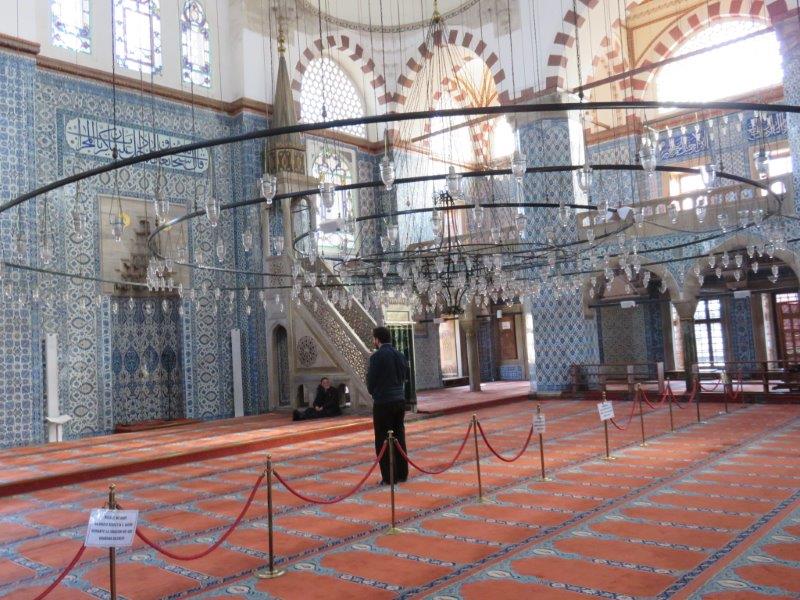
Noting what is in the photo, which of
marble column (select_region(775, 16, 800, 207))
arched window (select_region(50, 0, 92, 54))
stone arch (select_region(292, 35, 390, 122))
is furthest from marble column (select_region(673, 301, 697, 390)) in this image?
arched window (select_region(50, 0, 92, 54))

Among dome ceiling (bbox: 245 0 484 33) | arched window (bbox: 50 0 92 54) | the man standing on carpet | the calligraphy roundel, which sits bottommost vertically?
the man standing on carpet

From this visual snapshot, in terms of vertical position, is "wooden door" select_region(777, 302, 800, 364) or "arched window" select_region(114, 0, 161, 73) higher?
"arched window" select_region(114, 0, 161, 73)

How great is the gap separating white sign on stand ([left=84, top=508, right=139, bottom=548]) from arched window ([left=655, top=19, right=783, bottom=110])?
11258mm

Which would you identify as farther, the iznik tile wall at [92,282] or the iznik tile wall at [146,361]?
the iznik tile wall at [146,361]

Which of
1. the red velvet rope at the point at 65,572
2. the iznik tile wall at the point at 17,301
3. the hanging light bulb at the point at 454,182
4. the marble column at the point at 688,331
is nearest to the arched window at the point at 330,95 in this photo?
the iznik tile wall at the point at 17,301

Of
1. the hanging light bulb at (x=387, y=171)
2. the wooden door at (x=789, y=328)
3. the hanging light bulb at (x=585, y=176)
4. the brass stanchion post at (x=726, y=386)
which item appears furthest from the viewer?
the wooden door at (x=789, y=328)

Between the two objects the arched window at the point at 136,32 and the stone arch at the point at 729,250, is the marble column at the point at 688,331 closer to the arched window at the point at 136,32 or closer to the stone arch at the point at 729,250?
the stone arch at the point at 729,250

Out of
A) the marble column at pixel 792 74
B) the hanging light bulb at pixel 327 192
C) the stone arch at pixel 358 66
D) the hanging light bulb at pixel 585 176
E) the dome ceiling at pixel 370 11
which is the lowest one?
the hanging light bulb at pixel 327 192

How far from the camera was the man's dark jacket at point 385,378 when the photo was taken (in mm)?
4797

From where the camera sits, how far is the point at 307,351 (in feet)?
32.3

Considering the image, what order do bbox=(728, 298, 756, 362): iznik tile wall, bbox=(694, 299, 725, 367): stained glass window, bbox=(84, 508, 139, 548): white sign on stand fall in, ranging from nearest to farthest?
bbox=(84, 508, 139, 548): white sign on stand < bbox=(728, 298, 756, 362): iznik tile wall < bbox=(694, 299, 725, 367): stained glass window

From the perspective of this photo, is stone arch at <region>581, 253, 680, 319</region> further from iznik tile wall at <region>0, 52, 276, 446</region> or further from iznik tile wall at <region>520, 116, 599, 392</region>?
iznik tile wall at <region>0, 52, 276, 446</region>

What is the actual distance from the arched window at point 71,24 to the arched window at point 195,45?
1.33 meters

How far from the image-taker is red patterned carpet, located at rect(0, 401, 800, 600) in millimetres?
2832
